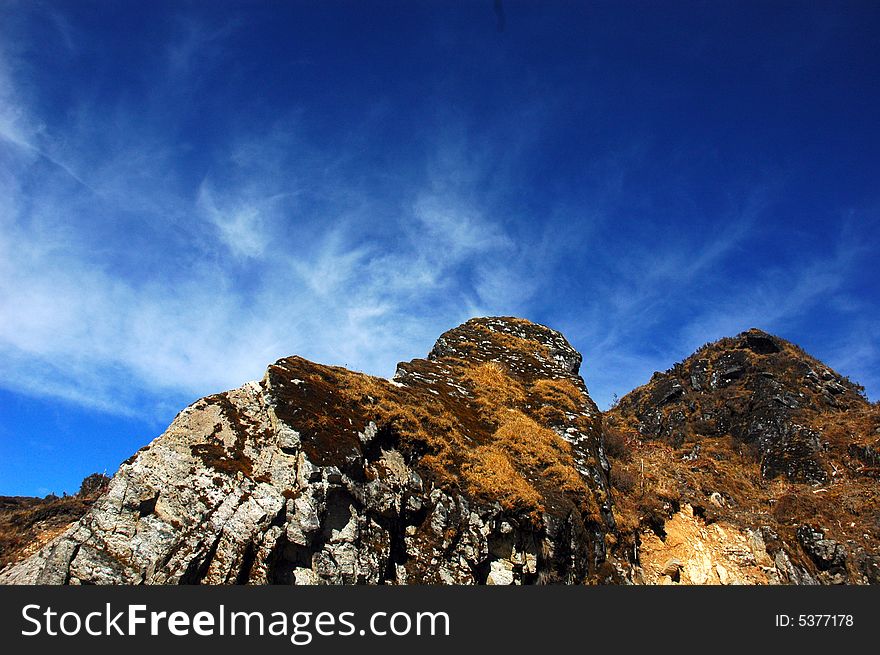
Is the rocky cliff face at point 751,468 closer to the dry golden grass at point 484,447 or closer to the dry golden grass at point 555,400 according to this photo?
the dry golden grass at point 555,400

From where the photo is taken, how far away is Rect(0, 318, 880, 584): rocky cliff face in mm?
11945

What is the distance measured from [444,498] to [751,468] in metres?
30.0

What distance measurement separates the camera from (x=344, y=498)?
13859mm

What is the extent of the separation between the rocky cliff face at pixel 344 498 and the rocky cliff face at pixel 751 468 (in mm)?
5031

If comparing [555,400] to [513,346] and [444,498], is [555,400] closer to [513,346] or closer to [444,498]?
[513,346]

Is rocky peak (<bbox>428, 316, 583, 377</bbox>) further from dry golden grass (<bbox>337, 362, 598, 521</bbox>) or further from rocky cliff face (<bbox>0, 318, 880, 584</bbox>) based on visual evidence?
dry golden grass (<bbox>337, 362, 598, 521</bbox>)

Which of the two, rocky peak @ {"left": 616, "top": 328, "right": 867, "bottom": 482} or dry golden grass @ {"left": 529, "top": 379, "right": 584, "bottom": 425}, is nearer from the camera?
dry golden grass @ {"left": 529, "top": 379, "right": 584, "bottom": 425}

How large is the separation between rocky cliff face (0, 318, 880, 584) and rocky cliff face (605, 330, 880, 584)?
13 cm

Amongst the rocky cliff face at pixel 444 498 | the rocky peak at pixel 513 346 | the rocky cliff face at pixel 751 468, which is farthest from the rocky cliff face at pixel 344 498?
the rocky peak at pixel 513 346

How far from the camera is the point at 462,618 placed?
10672 mm

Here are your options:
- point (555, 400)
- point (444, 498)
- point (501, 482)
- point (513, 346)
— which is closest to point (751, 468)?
point (513, 346)

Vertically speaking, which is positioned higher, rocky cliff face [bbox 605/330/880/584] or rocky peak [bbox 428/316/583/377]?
rocky peak [bbox 428/316/583/377]

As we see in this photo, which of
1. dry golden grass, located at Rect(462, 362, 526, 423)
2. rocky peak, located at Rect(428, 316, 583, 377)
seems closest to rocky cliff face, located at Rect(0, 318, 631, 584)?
dry golden grass, located at Rect(462, 362, 526, 423)

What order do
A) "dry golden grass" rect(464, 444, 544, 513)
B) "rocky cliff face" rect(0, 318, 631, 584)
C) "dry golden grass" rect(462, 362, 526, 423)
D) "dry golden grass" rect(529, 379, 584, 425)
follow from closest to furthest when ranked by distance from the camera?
"rocky cliff face" rect(0, 318, 631, 584)
"dry golden grass" rect(464, 444, 544, 513)
"dry golden grass" rect(462, 362, 526, 423)
"dry golden grass" rect(529, 379, 584, 425)
